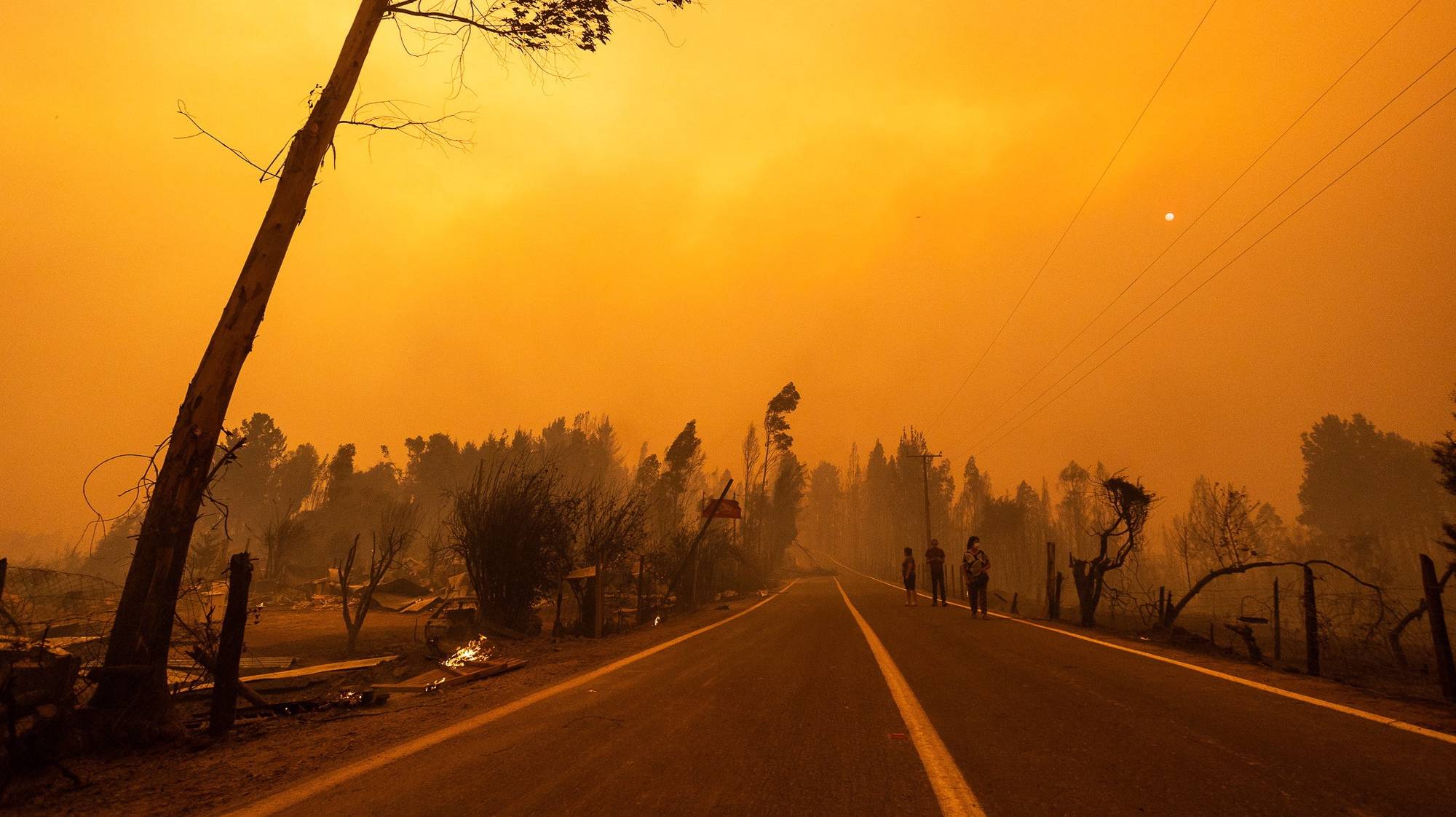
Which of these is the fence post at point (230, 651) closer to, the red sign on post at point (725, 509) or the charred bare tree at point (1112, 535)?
the red sign on post at point (725, 509)

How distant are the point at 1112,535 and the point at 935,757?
14.9 metres

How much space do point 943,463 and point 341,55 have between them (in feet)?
319

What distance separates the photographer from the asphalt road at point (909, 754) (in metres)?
2.85

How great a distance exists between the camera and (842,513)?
491 feet

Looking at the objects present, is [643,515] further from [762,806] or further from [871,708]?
[762,806]

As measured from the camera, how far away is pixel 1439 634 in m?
6.28

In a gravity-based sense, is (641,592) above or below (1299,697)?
below

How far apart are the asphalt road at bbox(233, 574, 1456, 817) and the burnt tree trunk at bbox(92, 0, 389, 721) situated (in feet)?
8.39

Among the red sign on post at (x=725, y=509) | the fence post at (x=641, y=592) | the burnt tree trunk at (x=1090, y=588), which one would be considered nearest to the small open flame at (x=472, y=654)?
the fence post at (x=641, y=592)

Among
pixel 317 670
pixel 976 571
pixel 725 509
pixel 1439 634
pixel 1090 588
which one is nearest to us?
pixel 1439 634

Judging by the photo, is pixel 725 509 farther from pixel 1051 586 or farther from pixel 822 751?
pixel 822 751

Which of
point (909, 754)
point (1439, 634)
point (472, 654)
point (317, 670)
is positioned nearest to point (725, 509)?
point (472, 654)

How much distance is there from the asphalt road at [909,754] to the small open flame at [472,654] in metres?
3.26

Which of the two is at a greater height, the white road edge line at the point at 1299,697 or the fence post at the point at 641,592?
the white road edge line at the point at 1299,697
